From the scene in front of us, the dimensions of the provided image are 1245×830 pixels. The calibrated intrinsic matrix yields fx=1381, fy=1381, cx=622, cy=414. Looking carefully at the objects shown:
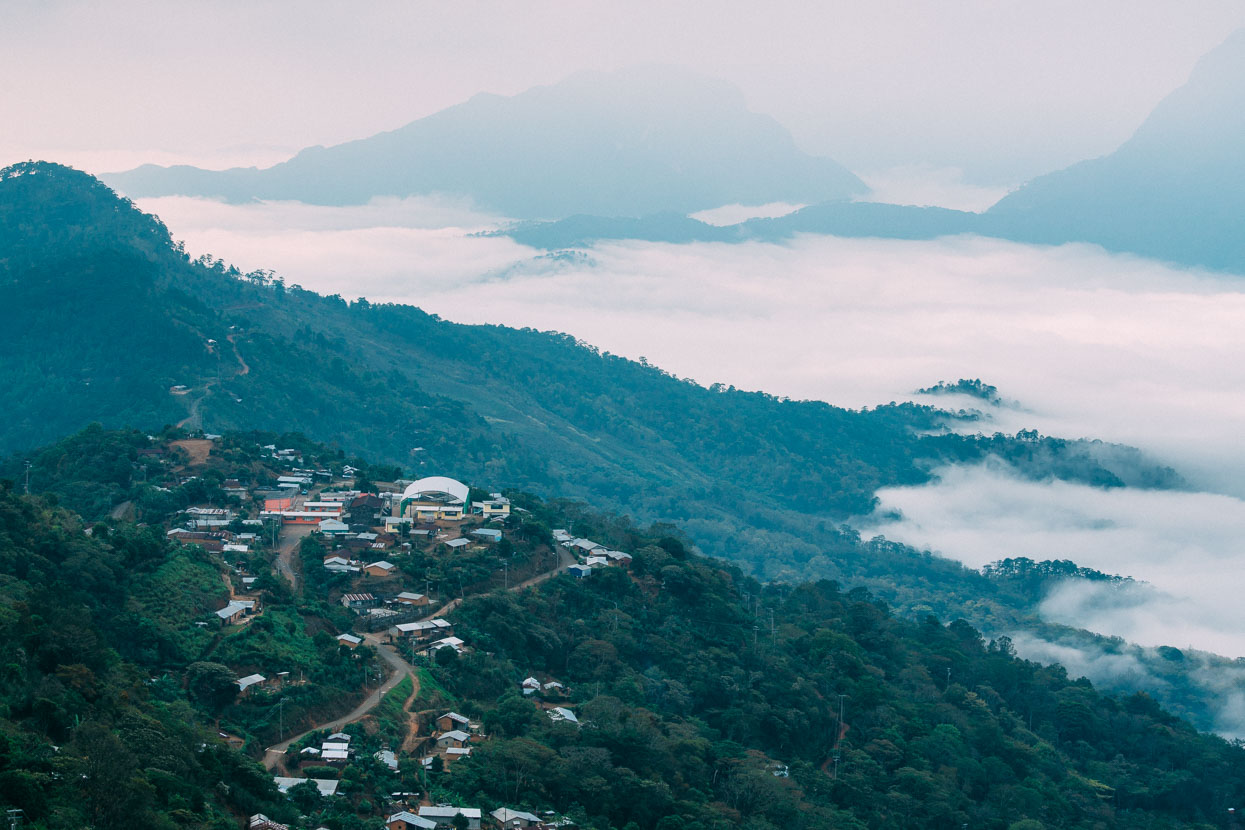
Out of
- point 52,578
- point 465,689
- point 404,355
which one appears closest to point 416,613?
point 465,689

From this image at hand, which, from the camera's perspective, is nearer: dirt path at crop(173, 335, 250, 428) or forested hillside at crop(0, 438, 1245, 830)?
forested hillside at crop(0, 438, 1245, 830)

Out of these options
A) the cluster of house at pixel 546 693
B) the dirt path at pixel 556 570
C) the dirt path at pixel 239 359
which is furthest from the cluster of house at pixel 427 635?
the dirt path at pixel 239 359

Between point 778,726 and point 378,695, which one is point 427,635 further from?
point 778,726

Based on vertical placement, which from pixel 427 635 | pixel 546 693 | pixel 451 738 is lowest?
pixel 546 693

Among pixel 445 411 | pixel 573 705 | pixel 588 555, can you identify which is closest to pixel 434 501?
pixel 588 555

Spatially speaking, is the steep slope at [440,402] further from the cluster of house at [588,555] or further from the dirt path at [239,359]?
the cluster of house at [588,555]

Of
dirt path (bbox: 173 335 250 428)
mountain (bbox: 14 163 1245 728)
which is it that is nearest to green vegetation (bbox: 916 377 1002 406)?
mountain (bbox: 14 163 1245 728)

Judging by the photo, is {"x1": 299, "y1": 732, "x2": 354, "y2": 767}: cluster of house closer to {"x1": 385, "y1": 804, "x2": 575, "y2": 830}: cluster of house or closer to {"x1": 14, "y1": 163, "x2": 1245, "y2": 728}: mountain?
{"x1": 385, "y1": 804, "x2": 575, "y2": 830}: cluster of house
